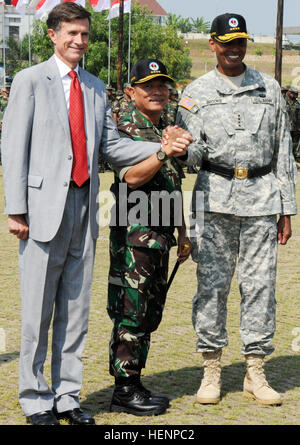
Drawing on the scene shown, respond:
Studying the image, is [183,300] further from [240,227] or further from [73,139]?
[73,139]

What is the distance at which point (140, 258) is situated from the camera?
15.3 ft

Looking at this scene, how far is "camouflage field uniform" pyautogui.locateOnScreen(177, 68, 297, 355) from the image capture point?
4.87 metres

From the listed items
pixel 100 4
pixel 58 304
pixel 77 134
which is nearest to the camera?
pixel 77 134

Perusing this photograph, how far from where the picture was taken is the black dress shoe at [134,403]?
4.69 meters

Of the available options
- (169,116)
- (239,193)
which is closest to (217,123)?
(169,116)

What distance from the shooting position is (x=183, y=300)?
773 centimetres

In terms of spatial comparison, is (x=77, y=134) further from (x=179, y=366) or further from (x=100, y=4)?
(x=100, y=4)

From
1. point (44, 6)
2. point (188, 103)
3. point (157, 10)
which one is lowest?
point (188, 103)

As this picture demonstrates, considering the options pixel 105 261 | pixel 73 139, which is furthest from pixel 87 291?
pixel 105 261

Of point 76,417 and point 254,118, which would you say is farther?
point 254,118

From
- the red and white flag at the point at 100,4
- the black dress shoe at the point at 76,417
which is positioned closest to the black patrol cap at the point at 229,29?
the black dress shoe at the point at 76,417

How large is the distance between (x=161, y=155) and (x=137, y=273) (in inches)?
27.0

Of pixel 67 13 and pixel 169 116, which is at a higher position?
pixel 67 13
